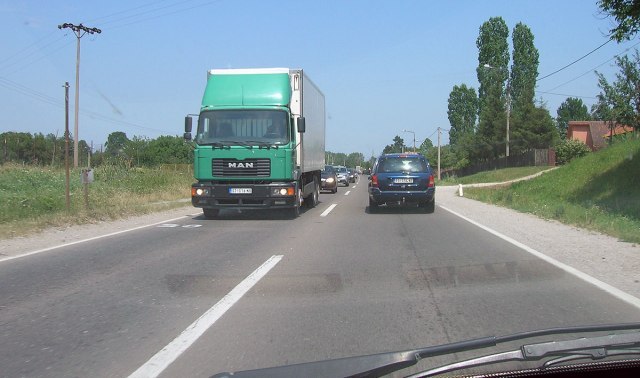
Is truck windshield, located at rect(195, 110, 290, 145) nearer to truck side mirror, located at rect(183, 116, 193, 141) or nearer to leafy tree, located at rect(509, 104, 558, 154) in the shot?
truck side mirror, located at rect(183, 116, 193, 141)

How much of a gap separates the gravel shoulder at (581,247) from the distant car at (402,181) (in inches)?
78.0

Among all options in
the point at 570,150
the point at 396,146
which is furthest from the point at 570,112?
the point at 570,150

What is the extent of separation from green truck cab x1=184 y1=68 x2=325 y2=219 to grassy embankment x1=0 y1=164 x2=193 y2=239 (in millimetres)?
3554

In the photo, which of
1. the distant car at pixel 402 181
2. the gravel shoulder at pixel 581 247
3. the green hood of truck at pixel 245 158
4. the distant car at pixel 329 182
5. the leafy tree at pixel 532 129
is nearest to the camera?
the gravel shoulder at pixel 581 247

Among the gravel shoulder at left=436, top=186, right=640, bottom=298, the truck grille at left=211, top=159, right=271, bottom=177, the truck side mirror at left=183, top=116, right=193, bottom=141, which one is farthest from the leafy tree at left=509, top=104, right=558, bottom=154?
the truck side mirror at left=183, top=116, right=193, bottom=141

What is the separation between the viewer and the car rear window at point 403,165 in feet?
59.5

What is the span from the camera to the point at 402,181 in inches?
704

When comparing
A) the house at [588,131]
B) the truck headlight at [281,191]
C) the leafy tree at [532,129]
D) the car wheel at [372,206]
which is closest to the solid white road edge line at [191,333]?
the truck headlight at [281,191]

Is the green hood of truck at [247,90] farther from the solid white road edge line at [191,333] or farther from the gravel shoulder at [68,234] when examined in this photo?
the solid white road edge line at [191,333]

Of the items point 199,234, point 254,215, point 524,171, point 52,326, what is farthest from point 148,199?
point 524,171

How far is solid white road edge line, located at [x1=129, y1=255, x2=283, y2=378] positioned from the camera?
4336 millimetres

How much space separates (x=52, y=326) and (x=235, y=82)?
11.6m

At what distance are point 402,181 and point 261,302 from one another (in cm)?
1188

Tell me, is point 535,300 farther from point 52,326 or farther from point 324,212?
point 324,212
